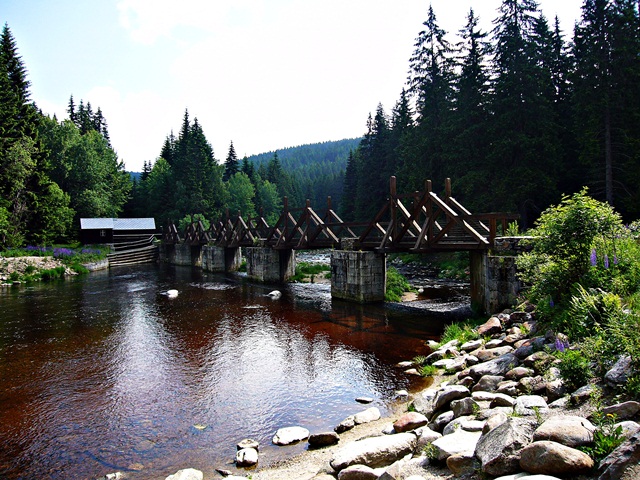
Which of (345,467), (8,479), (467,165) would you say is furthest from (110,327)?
(467,165)

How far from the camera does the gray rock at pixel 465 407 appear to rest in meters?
5.63

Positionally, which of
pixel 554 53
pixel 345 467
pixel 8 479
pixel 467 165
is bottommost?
pixel 8 479

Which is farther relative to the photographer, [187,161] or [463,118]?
[187,161]

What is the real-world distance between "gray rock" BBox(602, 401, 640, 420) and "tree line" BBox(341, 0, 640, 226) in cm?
2444

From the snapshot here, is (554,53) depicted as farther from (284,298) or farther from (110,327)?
(110,327)

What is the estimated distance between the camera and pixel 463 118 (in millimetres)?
32875

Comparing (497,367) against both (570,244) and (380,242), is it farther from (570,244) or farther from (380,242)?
(380,242)

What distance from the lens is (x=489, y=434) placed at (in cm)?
422

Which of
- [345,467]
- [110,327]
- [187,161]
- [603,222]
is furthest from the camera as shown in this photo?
[187,161]

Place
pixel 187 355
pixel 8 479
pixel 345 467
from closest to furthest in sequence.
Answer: pixel 345 467 < pixel 8 479 < pixel 187 355

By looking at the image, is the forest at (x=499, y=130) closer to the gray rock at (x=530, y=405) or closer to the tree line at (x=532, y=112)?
the tree line at (x=532, y=112)

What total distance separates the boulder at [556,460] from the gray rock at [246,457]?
403cm

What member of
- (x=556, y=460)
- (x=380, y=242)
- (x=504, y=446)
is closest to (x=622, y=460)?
(x=556, y=460)

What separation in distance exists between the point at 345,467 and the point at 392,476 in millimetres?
963
